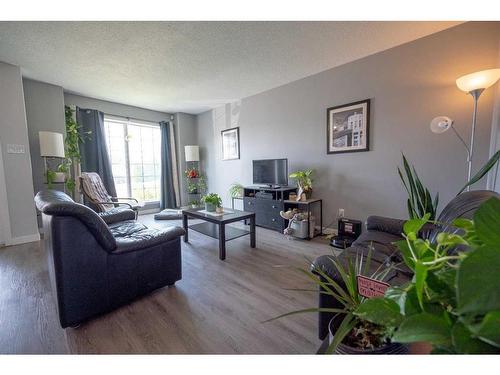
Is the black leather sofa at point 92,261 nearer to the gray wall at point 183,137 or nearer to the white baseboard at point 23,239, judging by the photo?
the white baseboard at point 23,239

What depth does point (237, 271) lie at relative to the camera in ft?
6.75

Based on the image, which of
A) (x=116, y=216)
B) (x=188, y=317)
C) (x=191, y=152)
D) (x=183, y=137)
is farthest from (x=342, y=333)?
(x=183, y=137)

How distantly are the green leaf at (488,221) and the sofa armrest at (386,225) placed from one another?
1751 millimetres

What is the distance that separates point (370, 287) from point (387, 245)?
1115 millimetres

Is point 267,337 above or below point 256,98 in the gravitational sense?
below

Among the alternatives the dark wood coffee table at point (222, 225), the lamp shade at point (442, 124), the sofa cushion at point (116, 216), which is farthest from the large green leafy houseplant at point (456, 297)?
the sofa cushion at point (116, 216)

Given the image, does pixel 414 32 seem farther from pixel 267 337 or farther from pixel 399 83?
pixel 267 337

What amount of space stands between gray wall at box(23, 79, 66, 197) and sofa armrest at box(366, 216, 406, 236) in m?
4.51

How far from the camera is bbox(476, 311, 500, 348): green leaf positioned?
0.84 ft

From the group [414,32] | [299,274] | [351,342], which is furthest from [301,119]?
[351,342]

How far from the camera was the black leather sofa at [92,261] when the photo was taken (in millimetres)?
1236

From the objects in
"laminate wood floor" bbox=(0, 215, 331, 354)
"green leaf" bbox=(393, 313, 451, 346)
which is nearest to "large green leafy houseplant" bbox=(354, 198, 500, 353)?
"green leaf" bbox=(393, 313, 451, 346)
